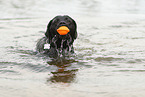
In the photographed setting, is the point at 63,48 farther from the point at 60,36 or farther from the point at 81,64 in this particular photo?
the point at 81,64

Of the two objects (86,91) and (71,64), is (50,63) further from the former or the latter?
(86,91)

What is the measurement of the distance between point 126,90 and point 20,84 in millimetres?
1585

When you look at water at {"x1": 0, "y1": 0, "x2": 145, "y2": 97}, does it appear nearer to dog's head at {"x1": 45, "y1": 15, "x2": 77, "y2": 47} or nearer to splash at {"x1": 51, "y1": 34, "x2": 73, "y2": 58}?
splash at {"x1": 51, "y1": 34, "x2": 73, "y2": 58}

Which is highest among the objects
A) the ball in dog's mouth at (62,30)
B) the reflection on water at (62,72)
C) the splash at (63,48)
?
the ball in dog's mouth at (62,30)

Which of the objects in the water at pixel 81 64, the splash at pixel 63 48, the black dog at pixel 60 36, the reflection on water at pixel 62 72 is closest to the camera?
the water at pixel 81 64

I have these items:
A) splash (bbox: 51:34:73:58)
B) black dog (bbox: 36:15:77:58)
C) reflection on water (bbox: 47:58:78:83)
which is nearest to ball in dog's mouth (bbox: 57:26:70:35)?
black dog (bbox: 36:15:77:58)

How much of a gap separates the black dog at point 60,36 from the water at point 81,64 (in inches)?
8.8

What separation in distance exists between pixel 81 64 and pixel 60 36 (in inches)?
28.5

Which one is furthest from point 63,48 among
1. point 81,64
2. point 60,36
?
point 81,64

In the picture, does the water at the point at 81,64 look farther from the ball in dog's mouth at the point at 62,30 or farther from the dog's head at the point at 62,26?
the ball in dog's mouth at the point at 62,30

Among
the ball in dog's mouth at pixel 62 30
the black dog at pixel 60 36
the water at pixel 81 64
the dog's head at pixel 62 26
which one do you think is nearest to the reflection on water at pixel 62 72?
the water at pixel 81 64

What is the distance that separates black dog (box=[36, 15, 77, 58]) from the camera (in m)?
5.44

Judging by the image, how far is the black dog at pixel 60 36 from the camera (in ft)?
17.8

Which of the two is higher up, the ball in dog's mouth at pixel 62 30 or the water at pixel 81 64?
the ball in dog's mouth at pixel 62 30
